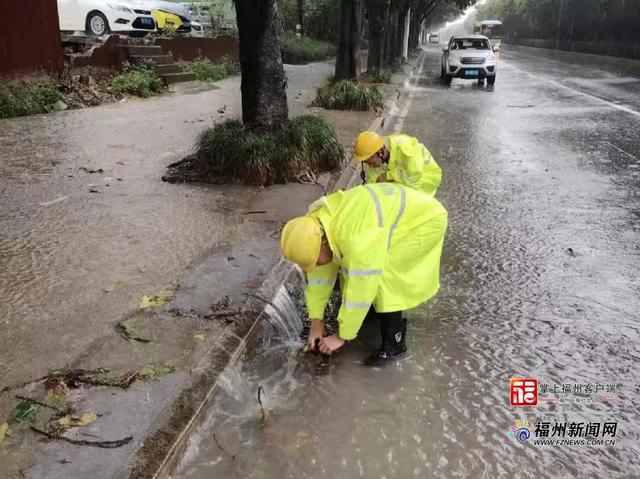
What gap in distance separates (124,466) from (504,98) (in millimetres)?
→ 15582

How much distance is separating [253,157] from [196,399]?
13.0ft

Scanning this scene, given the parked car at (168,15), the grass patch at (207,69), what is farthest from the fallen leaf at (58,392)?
the parked car at (168,15)

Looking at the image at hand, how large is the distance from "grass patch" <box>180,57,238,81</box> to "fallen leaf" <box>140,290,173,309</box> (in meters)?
13.9

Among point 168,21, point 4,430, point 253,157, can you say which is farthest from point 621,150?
point 168,21

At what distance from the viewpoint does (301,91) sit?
50.3 ft

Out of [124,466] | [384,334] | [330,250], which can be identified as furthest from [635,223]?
[124,466]

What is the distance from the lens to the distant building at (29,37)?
34.4ft

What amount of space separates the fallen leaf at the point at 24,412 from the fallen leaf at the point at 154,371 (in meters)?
0.47

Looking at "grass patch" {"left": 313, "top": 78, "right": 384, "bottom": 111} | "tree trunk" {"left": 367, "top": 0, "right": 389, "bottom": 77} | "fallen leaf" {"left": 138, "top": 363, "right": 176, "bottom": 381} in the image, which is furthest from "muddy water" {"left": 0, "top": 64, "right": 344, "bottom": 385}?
"tree trunk" {"left": 367, "top": 0, "right": 389, "bottom": 77}

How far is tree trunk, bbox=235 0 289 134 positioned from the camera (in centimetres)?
655

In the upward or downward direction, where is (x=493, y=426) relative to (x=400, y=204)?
downward

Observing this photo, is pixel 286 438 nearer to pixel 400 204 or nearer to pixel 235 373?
pixel 235 373

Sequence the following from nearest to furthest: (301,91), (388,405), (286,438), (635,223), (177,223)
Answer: (286,438) → (388,405) → (177,223) → (635,223) → (301,91)

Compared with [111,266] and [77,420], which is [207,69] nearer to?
[111,266]
